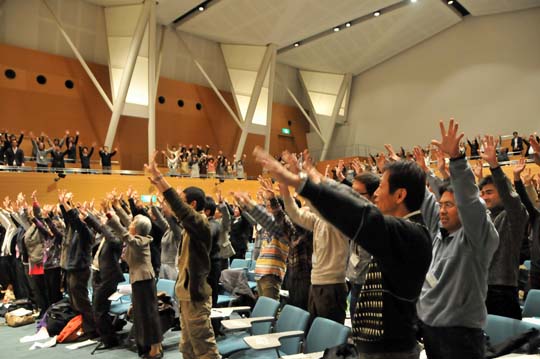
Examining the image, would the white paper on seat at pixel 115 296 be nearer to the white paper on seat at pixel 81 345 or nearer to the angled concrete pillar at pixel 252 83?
the white paper on seat at pixel 81 345

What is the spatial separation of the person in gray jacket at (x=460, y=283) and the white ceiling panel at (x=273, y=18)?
1594 centimetres

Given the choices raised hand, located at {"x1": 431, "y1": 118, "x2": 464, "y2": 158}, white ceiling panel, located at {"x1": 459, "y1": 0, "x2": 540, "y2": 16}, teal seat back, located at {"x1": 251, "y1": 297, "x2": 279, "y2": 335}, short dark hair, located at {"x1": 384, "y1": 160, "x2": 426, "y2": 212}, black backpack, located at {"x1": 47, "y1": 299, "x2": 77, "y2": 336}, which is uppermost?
white ceiling panel, located at {"x1": 459, "y1": 0, "x2": 540, "y2": 16}

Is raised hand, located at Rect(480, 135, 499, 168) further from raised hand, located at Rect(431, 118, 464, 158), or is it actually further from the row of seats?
the row of seats

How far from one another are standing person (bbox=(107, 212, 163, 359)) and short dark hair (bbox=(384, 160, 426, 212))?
3.67 meters

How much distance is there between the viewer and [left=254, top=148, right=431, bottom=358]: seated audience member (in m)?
1.38

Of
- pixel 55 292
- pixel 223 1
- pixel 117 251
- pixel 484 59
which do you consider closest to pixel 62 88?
pixel 223 1

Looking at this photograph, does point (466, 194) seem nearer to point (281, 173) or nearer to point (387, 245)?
point (387, 245)

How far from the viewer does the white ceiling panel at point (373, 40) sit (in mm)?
19094

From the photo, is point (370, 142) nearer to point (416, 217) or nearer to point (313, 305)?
point (313, 305)

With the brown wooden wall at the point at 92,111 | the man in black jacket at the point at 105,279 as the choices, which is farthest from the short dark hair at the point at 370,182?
the brown wooden wall at the point at 92,111

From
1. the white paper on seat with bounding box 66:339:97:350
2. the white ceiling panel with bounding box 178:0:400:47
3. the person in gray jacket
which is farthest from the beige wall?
the person in gray jacket

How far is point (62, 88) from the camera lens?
17.1 m

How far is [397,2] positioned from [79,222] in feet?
53.9

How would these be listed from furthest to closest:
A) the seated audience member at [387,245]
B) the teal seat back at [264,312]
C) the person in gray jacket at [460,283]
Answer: the teal seat back at [264,312]
the person in gray jacket at [460,283]
the seated audience member at [387,245]
